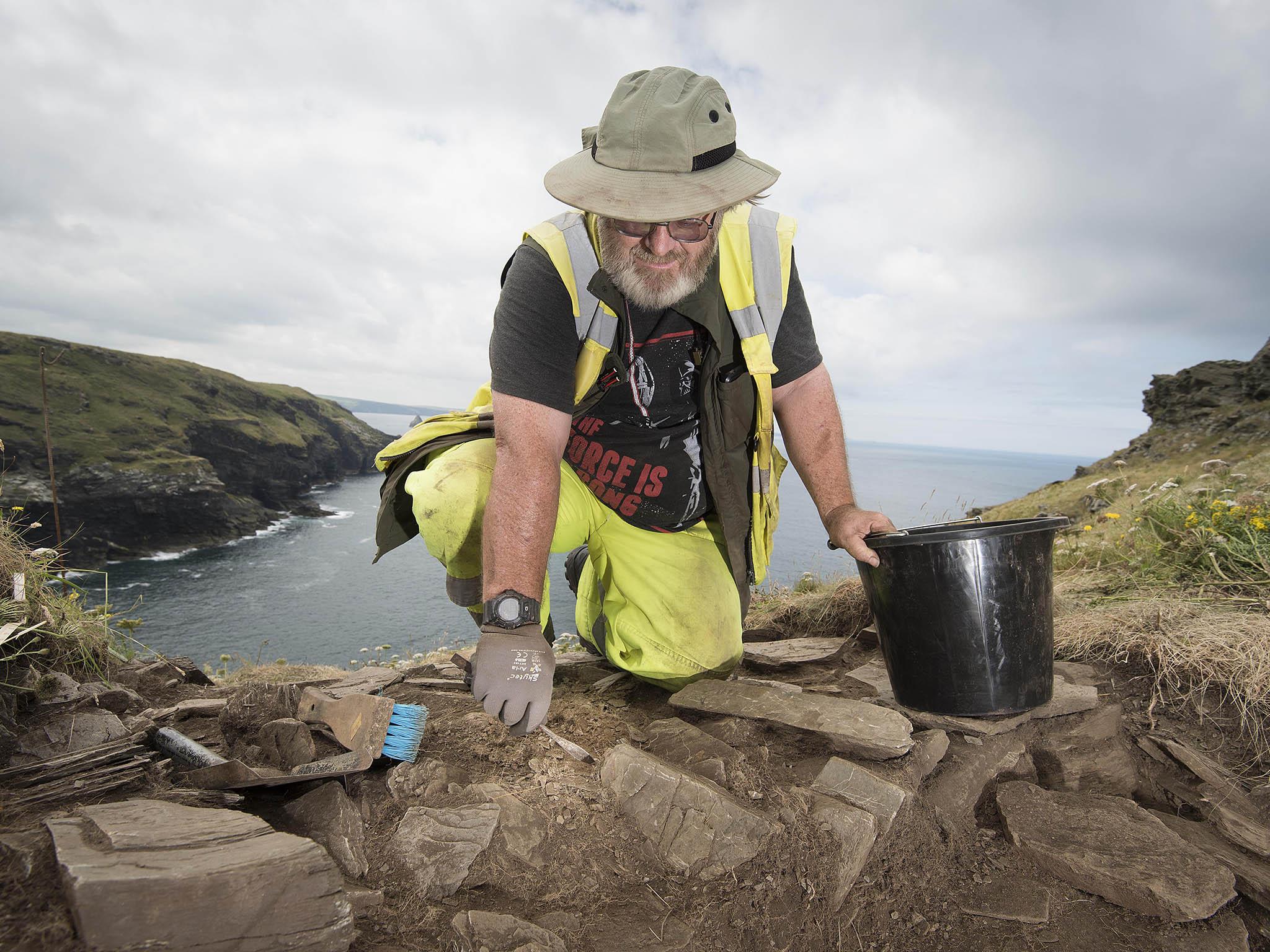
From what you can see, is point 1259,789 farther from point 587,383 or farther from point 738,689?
point 587,383

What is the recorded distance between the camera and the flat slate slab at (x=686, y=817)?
1982mm

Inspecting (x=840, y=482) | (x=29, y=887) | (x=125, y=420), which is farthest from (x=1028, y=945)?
(x=125, y=420)

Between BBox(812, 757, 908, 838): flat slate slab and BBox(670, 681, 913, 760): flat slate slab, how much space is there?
5.6 inches

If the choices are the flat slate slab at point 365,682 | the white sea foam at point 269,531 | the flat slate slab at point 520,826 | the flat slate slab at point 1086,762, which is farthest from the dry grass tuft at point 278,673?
the white sea foam at point 269,531

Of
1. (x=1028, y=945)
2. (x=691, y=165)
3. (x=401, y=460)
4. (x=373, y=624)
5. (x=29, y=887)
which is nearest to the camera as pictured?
(x=29, y=887)

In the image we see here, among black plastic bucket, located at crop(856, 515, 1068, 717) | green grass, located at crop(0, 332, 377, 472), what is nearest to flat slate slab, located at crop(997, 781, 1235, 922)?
black plastic bucket, located at crop(856, 515, 1068, 717)

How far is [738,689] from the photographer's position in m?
2.93

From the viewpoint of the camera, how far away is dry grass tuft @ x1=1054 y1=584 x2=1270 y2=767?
9.02 feet

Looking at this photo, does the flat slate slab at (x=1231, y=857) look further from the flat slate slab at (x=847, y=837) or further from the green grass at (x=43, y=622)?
the green grass at (x=43, y=622)

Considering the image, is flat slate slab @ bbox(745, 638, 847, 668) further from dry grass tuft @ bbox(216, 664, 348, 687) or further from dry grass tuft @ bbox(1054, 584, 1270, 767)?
Result: dry grass tuft @ bbox(216, 664, 348, 687)

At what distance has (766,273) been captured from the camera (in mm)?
2893

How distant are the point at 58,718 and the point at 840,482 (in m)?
3.10

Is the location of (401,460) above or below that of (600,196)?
below

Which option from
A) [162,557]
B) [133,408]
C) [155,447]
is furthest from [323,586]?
[133,408]
